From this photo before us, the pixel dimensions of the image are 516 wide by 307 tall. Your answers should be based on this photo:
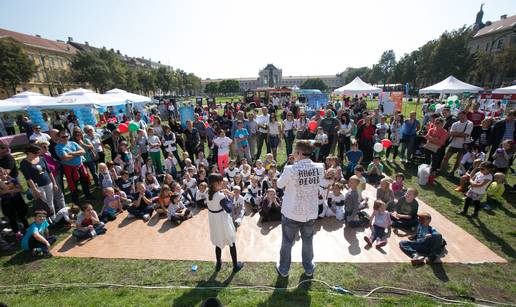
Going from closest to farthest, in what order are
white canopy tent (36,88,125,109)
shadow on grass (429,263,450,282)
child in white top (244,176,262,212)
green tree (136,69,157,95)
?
shadow on grass (429,263,450,282) < child in white top (244,176,262,212) < white canopy tent (36,88,125,109) < green tree (136,69,157,95)

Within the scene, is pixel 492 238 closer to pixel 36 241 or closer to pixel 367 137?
pixel 367 137

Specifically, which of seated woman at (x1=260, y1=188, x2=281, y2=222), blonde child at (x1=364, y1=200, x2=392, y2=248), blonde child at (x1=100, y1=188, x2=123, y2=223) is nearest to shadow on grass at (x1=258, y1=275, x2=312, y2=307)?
blonde child at (x1=364, y1=200, x2=392, y2=248)

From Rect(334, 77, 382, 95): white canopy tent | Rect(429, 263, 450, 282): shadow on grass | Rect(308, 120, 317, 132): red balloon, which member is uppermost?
Rect(334, 77, 382, 95): white canopy tent

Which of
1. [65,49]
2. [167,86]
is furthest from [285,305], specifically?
[65,49]

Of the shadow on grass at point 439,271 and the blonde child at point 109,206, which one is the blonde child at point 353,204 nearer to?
the shadow on grass at point 439,271

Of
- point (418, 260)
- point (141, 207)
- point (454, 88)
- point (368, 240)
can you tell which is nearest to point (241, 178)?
point (141, 207)

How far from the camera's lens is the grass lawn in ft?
11.6

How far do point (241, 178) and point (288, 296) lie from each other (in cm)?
430

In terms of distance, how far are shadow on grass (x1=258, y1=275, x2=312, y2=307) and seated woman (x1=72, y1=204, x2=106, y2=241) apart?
14.9 ft

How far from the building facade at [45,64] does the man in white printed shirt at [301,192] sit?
6052cm

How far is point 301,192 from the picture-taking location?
3.34m

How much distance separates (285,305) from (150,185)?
5442 millimetres

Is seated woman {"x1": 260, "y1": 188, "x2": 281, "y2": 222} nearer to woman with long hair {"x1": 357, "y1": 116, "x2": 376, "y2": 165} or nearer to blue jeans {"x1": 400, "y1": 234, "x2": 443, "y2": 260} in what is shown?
blue jeans {"x1": 400, "y1": 234, "x2": 443, "y2": 260}

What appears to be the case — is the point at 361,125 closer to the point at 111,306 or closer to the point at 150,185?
the point at 150,185
